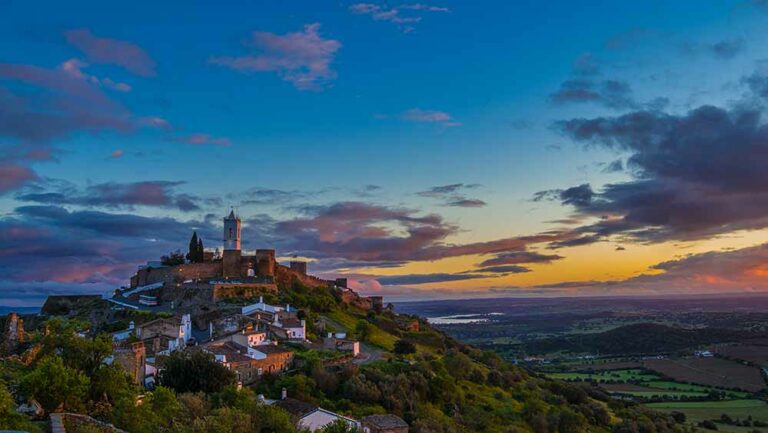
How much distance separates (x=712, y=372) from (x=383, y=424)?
76433 mm

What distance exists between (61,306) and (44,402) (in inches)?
1682

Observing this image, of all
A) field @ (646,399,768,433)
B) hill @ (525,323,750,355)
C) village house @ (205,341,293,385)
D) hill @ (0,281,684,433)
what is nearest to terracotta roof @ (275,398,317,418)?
hill @ (0,281,684,433)

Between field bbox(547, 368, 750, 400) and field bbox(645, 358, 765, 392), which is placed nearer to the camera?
field bbox(547, 368, 750, 400)

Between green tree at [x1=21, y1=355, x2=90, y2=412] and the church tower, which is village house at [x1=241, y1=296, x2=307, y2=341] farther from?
green tree at [x1=21, y1=355, x2=90, y2=412]

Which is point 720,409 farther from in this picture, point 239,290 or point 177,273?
point 177,273

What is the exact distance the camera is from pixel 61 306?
5981cm

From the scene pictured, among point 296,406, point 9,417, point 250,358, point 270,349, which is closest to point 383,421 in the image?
point 296,406

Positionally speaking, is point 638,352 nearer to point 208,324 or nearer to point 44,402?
point 208,324

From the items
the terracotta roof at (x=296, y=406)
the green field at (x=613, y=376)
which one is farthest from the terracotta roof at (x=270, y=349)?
the green field at (x=613, y=376)

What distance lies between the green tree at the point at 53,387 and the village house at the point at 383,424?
1441 cm

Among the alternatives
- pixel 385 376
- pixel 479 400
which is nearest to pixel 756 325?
pixel 479 400

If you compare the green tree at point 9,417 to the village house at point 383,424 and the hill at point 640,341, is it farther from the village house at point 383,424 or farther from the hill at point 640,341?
the hill at point 640,341

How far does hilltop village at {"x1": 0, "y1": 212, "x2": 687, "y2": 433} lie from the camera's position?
72.8 ft

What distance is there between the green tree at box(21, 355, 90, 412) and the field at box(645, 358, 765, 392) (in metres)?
81.9
